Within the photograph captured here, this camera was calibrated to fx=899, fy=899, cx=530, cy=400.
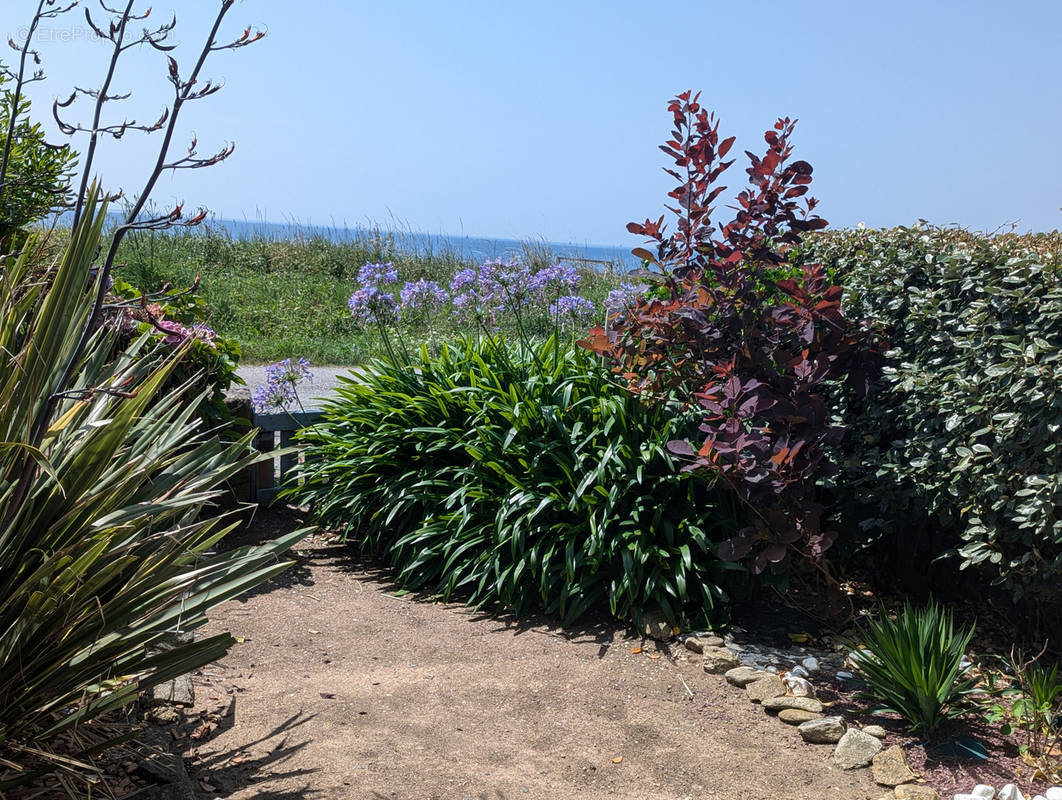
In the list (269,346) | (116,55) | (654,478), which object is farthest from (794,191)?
(269,346)

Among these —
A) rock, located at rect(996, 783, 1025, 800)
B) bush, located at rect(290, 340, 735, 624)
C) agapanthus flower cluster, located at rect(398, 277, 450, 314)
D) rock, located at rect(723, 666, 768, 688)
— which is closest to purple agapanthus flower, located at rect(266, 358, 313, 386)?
bush, located at rect(290, 340, 735, 624)

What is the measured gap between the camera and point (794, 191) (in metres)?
4.27

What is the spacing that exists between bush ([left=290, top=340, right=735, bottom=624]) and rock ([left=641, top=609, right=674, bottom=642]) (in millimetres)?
60

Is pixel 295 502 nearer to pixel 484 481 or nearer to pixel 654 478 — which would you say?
pixel 484 481

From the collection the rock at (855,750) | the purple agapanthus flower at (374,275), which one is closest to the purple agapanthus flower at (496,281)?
the purple agapanthus flower at (374,275)

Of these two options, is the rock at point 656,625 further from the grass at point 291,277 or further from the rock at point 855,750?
the grass at point 291,277

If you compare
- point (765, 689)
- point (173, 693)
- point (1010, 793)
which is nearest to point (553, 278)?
point (765, 689)

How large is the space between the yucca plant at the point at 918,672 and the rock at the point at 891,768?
0.69ft

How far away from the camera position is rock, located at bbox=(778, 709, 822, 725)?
3.52 m

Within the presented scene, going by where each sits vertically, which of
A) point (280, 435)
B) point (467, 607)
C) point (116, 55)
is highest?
point (116, 55)

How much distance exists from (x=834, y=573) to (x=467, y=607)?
2.02m

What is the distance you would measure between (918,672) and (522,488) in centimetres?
205

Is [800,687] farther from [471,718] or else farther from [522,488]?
[522,488]

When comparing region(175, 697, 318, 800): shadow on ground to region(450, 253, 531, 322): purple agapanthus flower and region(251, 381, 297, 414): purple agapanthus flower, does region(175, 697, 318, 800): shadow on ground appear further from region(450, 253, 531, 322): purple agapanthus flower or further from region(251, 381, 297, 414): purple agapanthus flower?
region(450, 253, 531, 322): purple agapanthus flower
